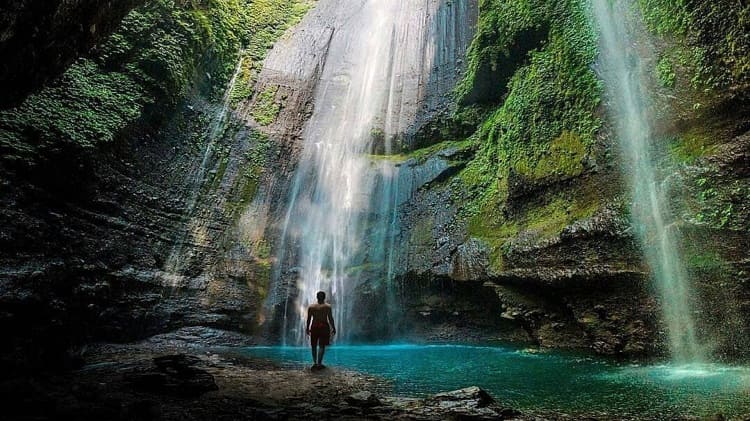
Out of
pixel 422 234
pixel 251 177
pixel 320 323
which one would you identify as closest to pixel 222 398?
pixel 320 323

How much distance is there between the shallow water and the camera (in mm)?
4730

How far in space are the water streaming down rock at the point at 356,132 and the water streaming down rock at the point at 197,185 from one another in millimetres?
2782

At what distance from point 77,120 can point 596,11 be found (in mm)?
13915

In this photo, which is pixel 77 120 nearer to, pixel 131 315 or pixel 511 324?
pixel 131 315

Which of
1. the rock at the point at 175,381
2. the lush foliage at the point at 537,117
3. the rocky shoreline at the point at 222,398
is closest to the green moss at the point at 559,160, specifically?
the lush foliage at the point at 537,117

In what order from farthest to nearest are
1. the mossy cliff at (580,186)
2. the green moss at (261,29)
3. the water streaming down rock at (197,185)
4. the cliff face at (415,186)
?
the green moss at (261,29), the water streaming down rock at (197,185), the cliff face at (415,186), the mossy cliff at (580,186)

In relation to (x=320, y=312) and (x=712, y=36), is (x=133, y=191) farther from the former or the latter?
(x=712, y=36)

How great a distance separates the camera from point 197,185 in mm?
14695

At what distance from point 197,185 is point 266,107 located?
16.5 ft

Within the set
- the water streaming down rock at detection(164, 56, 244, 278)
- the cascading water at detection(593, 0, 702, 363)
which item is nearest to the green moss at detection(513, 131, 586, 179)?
the cascading water at detection(593, 0, 702, 363)

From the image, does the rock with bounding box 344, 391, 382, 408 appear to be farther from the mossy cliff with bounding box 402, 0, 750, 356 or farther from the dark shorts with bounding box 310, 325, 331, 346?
the mossy cliff with bounding box 402, 0, 750, 356

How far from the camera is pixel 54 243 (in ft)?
32.3

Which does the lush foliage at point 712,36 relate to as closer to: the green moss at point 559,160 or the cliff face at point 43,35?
the green moss at point 559,160

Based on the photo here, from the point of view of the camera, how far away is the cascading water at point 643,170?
26.3 feet
